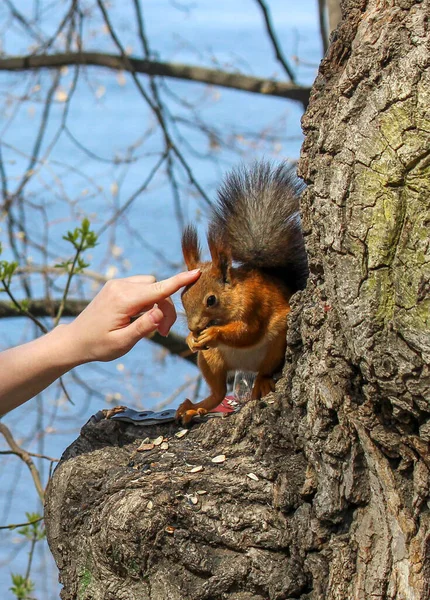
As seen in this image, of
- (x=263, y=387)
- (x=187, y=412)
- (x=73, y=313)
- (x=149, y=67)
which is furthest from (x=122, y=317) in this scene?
(x=149, y=67)

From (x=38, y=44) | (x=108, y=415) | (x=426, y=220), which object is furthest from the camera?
(x=38, y=44)

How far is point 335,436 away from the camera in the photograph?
1001 millimetres

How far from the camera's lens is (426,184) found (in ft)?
2.94

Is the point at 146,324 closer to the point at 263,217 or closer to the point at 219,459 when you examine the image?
the point at 219,459

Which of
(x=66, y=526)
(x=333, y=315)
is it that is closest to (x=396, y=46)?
(x=333, y=315)

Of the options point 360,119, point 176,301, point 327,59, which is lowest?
point 360,119

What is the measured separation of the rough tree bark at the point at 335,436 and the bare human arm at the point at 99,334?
6.4 inches

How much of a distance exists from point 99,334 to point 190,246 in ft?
1.27

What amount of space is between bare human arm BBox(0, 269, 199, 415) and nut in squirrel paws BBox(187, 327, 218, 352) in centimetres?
21

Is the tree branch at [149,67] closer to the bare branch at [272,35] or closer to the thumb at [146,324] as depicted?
the bare branch at [272,35]

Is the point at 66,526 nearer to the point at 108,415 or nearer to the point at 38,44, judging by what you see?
the point at 108,415

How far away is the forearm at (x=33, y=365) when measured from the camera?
4.17 ft

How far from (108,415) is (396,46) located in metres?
0.65

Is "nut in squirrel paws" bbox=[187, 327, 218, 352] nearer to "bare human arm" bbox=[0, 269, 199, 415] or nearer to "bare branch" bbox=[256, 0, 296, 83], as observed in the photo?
"bare human arm" bbox=[0, 269, 199, 415]
